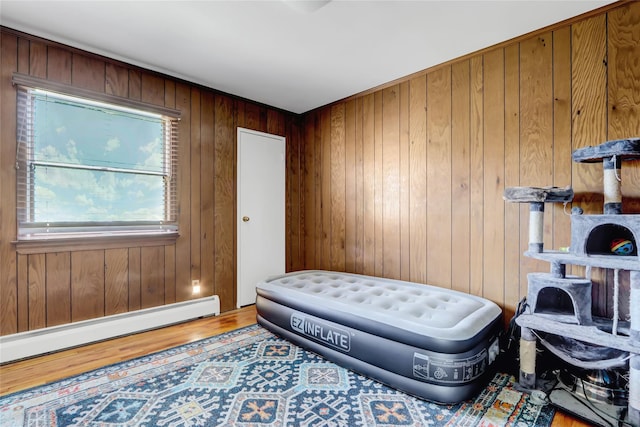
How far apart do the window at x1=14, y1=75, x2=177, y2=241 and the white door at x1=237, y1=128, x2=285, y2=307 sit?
774 millimetres

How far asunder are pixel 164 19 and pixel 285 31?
31.9 inches

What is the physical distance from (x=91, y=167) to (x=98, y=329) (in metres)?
1.33

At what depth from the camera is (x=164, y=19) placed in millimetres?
2105

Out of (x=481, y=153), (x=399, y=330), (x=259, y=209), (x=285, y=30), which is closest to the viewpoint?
(x=399, y=330)

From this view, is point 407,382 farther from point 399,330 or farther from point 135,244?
point 135,244

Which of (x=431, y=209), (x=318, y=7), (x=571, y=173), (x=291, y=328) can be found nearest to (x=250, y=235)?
(x=291, y=328)

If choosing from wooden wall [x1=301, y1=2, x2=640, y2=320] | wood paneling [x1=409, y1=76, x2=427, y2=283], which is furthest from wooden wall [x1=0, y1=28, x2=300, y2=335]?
wood paneling [x1=409, y1=76, x2=427, y2=283]

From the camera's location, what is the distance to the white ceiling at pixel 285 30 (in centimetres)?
198

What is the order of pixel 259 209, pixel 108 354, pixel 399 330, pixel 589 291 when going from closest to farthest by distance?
pixel 589 291
pixel 399 330
pixel 108 354
pixel 259 209

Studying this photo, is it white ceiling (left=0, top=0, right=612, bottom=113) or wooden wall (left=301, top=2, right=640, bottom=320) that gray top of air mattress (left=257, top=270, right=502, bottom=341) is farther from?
white ceiling (left=0, top=0, right=612, bottom=113)

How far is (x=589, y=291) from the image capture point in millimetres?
1753

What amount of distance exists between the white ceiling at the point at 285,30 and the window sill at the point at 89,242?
59.9 inches

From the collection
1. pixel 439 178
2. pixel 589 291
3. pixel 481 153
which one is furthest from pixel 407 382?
pixel 481 153

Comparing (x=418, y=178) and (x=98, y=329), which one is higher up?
(x=418, y=178)
